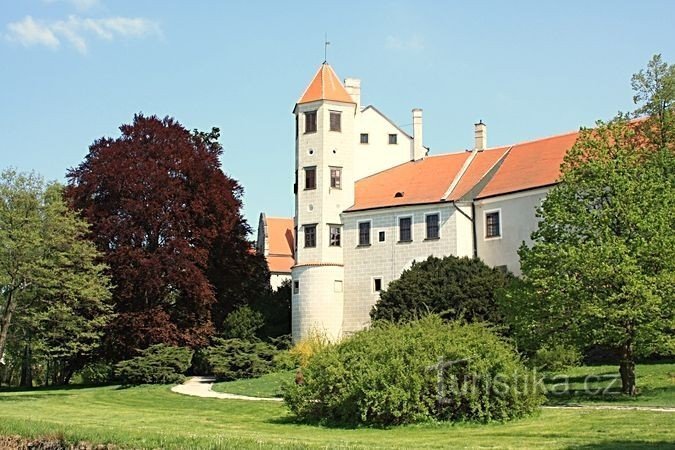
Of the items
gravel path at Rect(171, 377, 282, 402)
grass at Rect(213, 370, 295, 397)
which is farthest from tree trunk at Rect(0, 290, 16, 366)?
grass at Rect(213, 370, 295, 397)

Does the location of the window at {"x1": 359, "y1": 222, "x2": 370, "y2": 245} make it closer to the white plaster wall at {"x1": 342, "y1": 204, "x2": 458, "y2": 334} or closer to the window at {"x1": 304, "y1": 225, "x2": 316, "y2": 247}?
the white plaster wall at {"x1": 342, "y1": 204, "x2": 458, "y2": 334}

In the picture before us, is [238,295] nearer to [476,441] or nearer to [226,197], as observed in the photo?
[226,197]

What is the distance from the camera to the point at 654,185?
28.6 metres

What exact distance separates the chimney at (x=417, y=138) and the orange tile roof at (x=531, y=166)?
6512 mm

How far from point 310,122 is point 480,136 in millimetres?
10196

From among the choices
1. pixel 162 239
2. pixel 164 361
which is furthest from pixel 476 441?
pixel 162 239

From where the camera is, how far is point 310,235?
170 ft

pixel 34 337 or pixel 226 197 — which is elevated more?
pixel 226 197

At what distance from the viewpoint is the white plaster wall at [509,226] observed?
4612cm

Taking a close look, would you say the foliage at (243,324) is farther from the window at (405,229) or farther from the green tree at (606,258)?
the green tree at (606,258)

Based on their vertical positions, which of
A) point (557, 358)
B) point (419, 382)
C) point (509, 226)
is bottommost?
point (419, 382)

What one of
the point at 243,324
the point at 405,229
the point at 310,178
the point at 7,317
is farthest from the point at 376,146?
the point at 7,317

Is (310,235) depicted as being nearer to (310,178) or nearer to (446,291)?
(310,178)

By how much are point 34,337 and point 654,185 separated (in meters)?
27.4
